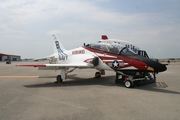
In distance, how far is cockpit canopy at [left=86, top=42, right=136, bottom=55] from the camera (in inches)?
340

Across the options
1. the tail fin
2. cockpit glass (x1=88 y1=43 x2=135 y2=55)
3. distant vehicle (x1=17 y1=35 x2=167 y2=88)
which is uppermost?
the tail fin

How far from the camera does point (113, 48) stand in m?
9.02

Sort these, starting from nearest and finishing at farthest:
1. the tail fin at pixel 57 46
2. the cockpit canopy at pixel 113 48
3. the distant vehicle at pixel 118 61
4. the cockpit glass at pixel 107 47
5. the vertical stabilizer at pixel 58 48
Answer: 1. the distant vehicle at pixel 118 61
2. the cockpit canopy at pixel 113 48
3. the cockpit glass at pixel 107 47
4. the vertical stabilizer at pixel 58 48
5. the tail fin at pixel 57 46

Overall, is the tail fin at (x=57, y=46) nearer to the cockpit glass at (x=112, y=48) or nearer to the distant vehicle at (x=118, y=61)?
the distant vehicle at (x=118, y=61)

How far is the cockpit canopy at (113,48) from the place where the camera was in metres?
8.64

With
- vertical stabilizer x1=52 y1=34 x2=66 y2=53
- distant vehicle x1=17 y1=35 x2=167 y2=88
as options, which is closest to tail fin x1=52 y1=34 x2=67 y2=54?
vertical stabilizer x1=52 y1=34 x2=66 y2=53

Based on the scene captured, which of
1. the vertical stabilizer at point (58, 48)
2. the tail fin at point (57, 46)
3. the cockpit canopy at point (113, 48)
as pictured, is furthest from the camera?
the tail fin at point (57, 46)

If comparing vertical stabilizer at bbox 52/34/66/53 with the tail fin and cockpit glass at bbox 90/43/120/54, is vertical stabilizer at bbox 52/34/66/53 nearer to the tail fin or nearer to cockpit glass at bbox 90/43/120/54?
the tail fin

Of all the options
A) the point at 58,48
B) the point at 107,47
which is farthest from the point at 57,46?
the point at 107,47

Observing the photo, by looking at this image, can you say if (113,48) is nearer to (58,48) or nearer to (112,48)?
(112,48)

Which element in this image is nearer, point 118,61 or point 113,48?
point 118,61

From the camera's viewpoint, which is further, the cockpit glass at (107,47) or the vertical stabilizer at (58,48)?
the vertical stabilizer at (58,48)

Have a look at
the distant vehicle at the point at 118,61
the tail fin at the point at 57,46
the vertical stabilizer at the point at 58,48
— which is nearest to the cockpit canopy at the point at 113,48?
the distant vehicle at the point at 118,61

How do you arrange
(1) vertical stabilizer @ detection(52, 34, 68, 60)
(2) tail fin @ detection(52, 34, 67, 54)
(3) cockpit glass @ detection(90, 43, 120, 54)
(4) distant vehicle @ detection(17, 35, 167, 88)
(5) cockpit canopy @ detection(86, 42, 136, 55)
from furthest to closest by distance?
(2) tail fin @ detection(52, 34, 67, 54) → (1) vertical stabilizer @ detection(52, 34, 68, 60) → (3) cockpit glass @ detection(90, 43, 120, 54) → (5) cockpit canopy @ detection(86, 42, 136, 55) → (4) distant vehicle @ detection(17, 35, 167, 88)
